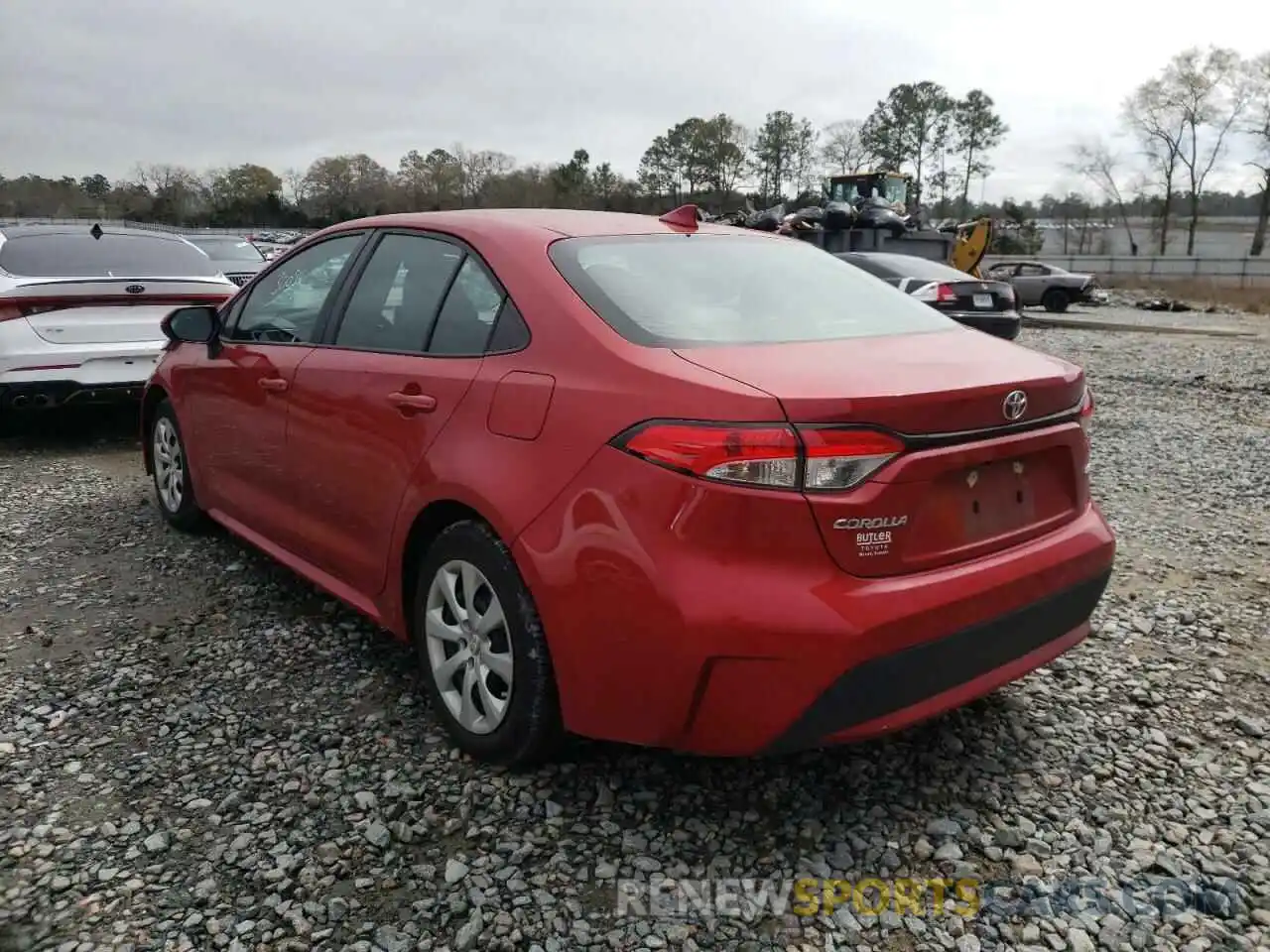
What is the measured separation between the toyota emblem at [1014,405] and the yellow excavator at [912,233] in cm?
1366

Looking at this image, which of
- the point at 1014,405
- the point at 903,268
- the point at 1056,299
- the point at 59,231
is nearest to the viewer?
the point at 1014,405

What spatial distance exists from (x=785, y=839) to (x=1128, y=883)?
821mm

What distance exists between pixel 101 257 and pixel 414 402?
5357 mm

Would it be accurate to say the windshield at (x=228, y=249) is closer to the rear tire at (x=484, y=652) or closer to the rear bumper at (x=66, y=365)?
the rear bumper at (x=66, y=365)

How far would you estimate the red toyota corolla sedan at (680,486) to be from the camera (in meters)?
2.18

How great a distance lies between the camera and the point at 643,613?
88.3 inches

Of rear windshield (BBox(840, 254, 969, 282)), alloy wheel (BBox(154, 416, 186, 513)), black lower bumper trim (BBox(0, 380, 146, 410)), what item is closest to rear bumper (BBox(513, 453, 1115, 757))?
alloy wheel (BBox(154, 416, 186, 513))

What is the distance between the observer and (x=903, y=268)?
40.1 ft

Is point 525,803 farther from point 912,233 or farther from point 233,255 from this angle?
point 912,233

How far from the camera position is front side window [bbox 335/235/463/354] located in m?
3.10

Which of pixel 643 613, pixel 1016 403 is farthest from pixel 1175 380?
pixel 643 613

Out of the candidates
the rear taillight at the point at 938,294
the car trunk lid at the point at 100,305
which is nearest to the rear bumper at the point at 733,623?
the car trunk lid at the point at 100,305

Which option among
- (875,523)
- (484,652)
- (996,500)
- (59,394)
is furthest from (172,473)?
(996,500)

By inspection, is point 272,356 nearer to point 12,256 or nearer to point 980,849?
point 980,849
